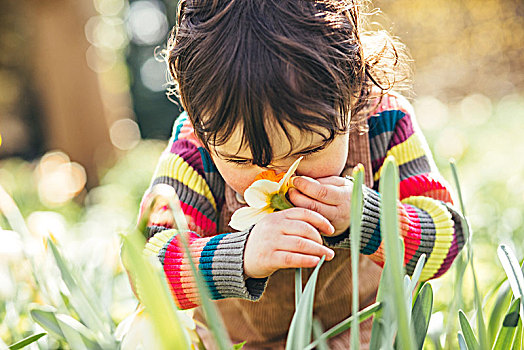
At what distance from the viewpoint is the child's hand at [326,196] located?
67 centimetres

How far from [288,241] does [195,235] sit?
222 mm

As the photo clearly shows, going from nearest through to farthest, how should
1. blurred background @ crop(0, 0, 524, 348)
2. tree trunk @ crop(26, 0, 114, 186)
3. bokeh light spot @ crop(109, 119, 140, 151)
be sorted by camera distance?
blurred background @ crop(0, 0, 524, 348)
tree trunk @ crop(26, 0, 114, 186)
bokeh light spot @ crop(109, 119, 140, 151)

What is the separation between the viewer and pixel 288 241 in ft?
2.08

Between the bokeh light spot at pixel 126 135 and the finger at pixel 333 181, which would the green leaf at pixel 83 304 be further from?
the bokeh light spot at pixel 126 135

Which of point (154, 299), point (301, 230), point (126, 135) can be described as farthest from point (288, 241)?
point (126, 135)

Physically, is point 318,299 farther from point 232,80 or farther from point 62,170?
point 62,170

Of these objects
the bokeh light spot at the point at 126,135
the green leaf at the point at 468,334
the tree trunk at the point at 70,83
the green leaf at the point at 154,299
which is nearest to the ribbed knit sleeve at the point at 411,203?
the green leaf at the point at 468,334

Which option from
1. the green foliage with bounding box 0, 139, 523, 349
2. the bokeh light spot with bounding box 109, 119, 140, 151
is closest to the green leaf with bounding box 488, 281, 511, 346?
the green foliage with bounding box 0, 139, 523, 349

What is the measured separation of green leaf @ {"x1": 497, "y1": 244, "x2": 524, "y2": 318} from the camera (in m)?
0.52

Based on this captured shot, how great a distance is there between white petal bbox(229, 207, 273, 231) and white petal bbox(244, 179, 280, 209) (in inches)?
0.6

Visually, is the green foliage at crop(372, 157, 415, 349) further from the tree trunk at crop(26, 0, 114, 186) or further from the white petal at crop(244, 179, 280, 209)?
the tree trunk at crop(26, 0, 114, 186)

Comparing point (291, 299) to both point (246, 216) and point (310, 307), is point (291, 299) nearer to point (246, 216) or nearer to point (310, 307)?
point (246, 216)

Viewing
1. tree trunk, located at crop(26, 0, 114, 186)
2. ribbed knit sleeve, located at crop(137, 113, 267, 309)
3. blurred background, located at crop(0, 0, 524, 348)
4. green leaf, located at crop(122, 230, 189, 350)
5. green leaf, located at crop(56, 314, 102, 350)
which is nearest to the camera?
green leaf, located at crop(122, 230, 189, 350)

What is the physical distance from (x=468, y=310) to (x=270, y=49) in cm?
53
